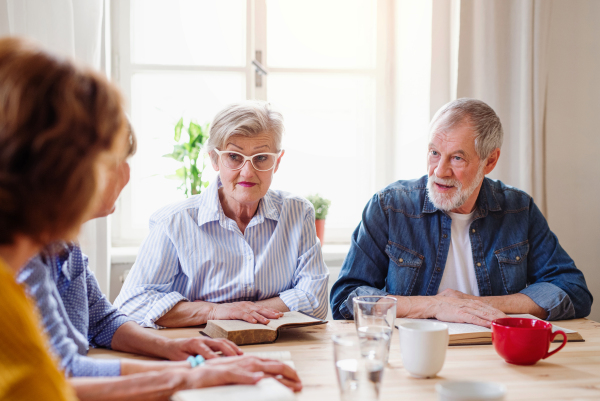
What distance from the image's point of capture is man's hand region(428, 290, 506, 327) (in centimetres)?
146

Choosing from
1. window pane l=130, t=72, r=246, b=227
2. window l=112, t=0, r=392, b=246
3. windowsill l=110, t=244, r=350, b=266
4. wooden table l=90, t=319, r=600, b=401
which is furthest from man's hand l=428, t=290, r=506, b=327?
window pane l=130, t=72, r=246, b=227

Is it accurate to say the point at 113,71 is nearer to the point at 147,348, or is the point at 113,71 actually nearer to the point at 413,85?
the point at 413,85

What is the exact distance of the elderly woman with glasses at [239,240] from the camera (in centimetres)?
169

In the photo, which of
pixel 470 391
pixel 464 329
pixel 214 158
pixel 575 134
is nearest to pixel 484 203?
pixel 464 329

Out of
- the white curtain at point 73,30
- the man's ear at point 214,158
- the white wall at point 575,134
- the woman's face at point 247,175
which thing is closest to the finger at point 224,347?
the woman's face at point 247,175

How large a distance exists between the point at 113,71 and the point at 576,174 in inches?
107

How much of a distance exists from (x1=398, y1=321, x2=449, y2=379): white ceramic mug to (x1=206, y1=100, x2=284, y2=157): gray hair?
94 cm

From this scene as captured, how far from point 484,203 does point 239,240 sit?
930 millimetres

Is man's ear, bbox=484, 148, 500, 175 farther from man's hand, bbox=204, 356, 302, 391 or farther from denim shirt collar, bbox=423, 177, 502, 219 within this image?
man's hand, bbox=204, 356, 302, 391

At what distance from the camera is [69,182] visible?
2.22 ft

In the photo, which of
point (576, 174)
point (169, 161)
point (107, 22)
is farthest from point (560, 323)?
point (107, 22)

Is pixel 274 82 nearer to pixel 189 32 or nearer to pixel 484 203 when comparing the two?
pixel 189 32

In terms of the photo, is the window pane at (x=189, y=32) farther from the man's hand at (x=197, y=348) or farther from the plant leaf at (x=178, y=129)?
the man's hand at (x=197, y=348)

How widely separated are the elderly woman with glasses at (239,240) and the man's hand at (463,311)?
395 millimetres
